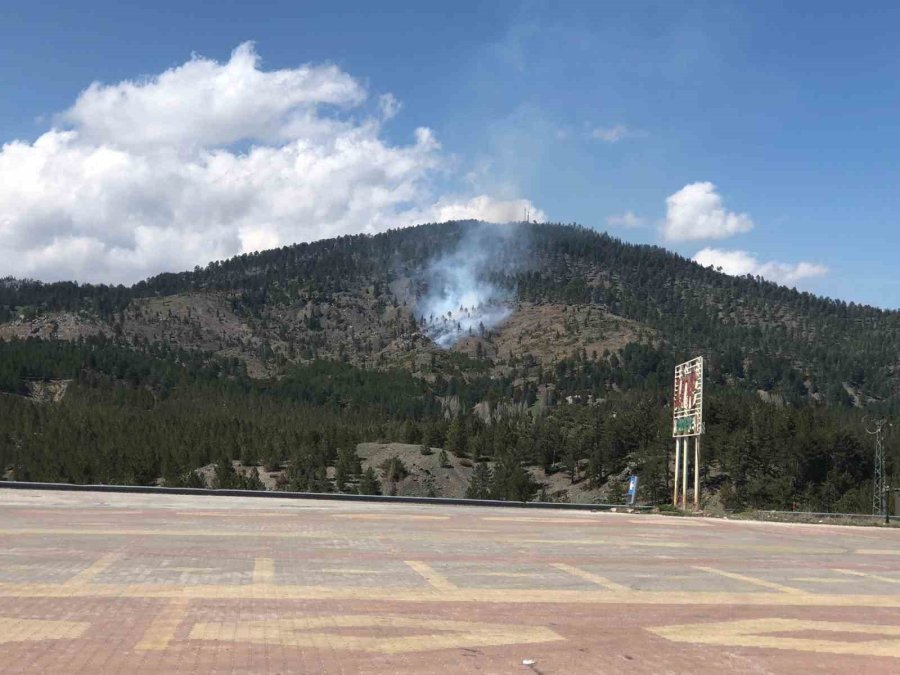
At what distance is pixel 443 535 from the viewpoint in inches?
1045

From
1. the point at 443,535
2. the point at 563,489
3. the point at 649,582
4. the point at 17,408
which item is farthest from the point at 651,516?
the point at 17,408

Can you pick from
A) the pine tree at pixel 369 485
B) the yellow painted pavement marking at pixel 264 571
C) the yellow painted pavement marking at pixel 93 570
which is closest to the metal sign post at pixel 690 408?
the yellow painted pavement marking at pixel 264 571

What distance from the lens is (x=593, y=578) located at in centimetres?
1748

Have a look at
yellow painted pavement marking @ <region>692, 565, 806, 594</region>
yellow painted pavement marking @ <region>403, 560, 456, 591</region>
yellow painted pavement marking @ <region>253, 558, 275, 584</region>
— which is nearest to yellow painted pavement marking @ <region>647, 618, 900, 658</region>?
yellow painted pavement marking @ <region>692, 565, 806, 594</region>

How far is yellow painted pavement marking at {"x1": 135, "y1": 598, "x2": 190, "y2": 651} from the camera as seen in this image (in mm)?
10102

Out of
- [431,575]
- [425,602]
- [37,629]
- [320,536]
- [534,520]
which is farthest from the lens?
[534,520]

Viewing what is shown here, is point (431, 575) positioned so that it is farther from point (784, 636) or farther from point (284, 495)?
point (284, 495)

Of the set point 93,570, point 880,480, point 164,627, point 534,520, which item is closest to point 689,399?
point 534,520

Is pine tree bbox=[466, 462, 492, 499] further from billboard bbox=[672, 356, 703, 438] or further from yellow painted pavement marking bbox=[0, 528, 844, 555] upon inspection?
yellow painted pavement marking bbox=[0, 528, 844, 555]

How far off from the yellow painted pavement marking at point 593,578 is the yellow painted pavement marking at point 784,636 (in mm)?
3272

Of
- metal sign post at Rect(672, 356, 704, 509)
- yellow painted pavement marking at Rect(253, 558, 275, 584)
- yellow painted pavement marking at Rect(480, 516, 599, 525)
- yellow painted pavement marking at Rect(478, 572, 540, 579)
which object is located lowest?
yellow painted pavement marking at Rect(480, 516, 599, 525)

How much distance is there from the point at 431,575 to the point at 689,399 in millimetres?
34786

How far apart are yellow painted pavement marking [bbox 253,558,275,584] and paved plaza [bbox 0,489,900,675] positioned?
0.06 metres

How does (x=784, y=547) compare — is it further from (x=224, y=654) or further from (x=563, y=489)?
(x=563, y=489)
